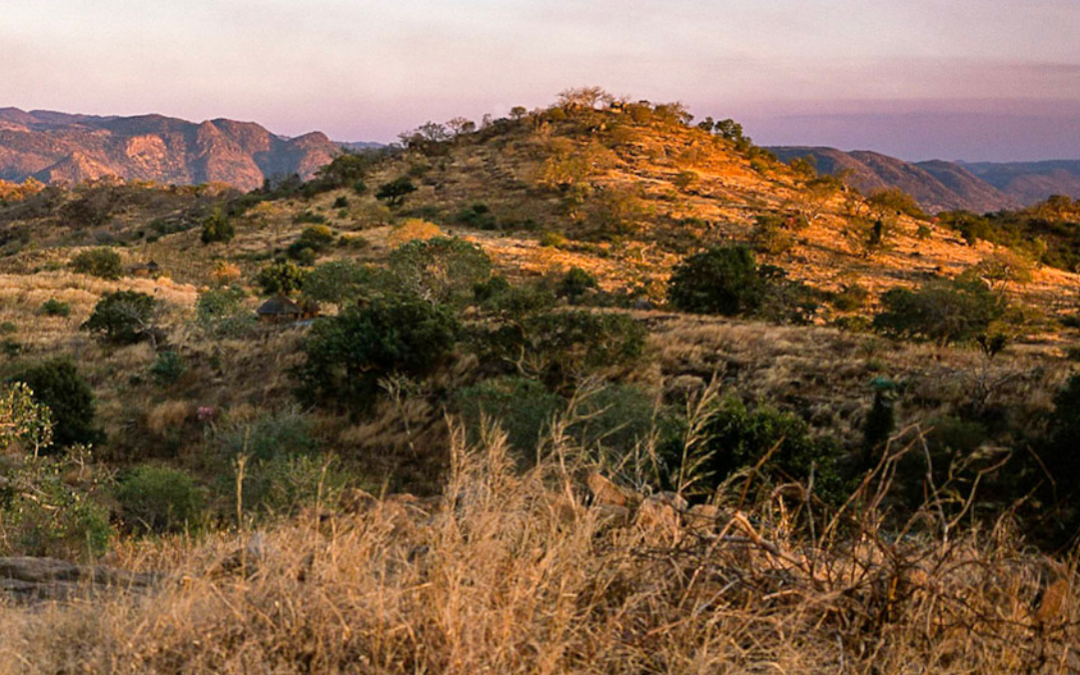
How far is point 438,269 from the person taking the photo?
17359 millimetres

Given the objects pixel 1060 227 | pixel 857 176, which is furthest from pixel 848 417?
pixel 1060 227

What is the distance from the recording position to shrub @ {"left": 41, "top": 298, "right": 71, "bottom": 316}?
20.6 metres

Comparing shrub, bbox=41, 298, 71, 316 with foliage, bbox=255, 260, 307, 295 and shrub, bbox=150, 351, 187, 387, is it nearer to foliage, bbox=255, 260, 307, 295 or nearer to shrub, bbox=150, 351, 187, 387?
foliage, bbox=255, 260, 307, 295

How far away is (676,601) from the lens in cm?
248

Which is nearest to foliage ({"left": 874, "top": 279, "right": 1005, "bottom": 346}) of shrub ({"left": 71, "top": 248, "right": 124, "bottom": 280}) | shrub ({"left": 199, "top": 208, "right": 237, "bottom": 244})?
shrub ({"left": 71, "top": 248, "right": 124, "bottom": 280})

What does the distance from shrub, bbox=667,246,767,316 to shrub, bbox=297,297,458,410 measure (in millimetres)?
10172

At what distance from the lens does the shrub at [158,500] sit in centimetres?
713

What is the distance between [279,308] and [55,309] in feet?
26.0

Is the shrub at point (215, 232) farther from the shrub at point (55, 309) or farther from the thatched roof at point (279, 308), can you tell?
the thatched roof at point (279, 308)

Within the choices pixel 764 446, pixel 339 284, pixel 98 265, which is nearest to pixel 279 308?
pixel 339 284

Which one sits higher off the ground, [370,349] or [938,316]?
[938,316]

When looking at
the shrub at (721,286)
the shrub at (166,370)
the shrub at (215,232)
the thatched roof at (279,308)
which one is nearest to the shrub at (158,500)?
the shrub at (166,370)

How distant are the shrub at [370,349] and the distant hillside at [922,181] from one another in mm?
140900

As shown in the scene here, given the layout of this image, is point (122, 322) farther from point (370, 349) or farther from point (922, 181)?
point (922, 181)
